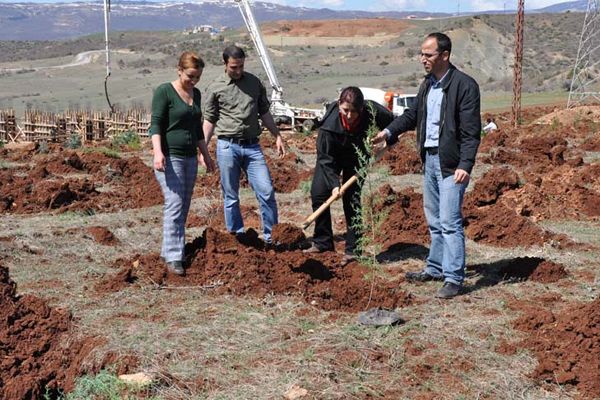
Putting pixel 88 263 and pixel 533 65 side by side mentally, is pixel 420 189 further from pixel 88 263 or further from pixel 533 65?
pixel 533 65

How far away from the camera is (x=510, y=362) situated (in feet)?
16.8

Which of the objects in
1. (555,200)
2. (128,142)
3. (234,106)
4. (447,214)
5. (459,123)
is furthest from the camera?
(128,142)

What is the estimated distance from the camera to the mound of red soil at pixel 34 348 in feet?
16.1

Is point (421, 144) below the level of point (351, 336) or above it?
above

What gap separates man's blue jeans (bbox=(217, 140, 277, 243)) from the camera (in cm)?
753

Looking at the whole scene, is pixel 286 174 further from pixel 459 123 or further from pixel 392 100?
pixel 392 100

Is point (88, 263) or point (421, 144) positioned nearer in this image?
point (421, 144)

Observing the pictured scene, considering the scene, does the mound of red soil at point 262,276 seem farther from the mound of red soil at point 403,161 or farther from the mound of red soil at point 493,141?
the mound of red soil at point 493,141

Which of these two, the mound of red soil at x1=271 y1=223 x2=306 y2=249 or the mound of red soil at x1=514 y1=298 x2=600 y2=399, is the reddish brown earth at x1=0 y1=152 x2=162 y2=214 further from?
the mound of red soil at x1=514 y1=298 x2=600 y2=399

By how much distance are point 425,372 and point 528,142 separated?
10203 millimetres

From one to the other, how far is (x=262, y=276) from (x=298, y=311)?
→ 60cm

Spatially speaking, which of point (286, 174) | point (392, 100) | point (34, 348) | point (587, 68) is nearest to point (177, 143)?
point (34, 348)

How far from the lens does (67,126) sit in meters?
25.9

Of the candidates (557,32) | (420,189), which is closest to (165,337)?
(420,189)
